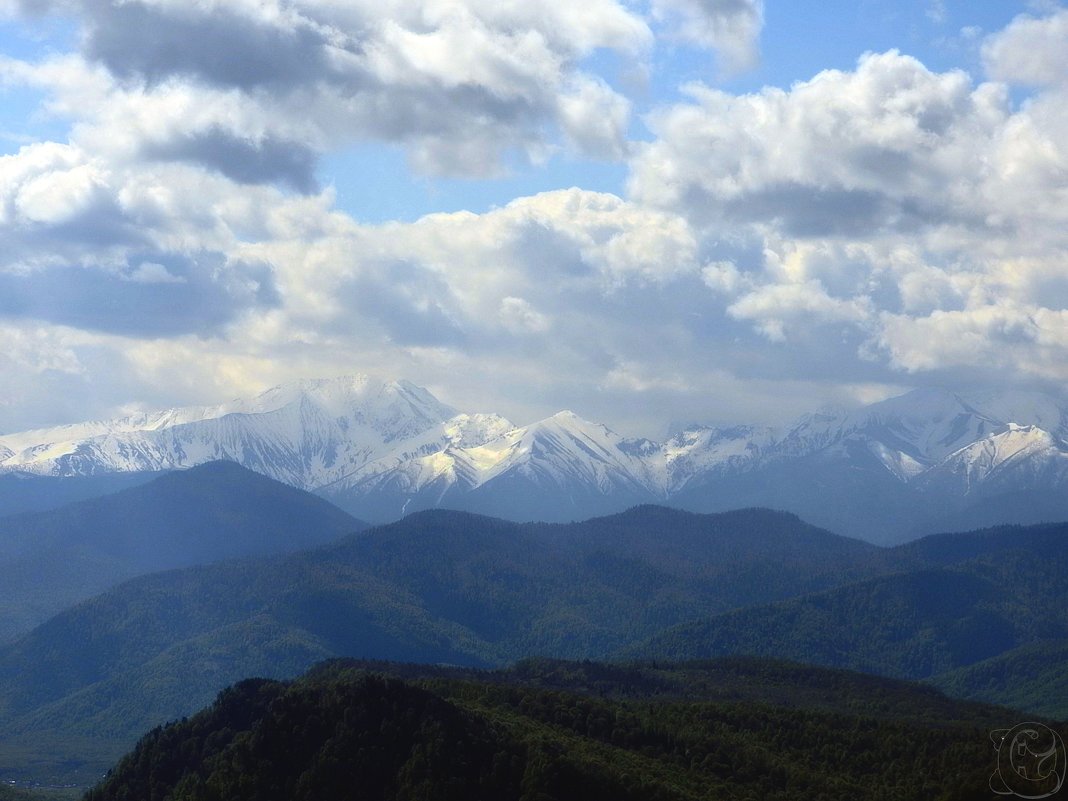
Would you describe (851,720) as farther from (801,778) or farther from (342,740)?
(342,740)

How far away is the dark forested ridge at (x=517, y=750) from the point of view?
14412 cm

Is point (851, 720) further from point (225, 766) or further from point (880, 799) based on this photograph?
point (225, 766)

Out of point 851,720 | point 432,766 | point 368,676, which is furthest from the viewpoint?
point 851,720

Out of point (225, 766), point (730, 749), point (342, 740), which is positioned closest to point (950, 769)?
point (730, 749)

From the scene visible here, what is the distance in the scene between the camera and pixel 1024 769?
144750 mm

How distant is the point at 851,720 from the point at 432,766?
7486 centimetres

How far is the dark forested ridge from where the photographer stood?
144125 mm

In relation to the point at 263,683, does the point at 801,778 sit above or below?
below

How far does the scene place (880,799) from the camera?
157 m

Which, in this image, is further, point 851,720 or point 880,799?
point 851,720

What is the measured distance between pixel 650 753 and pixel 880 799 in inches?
1118

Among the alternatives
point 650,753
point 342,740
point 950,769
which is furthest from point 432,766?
point 950,769

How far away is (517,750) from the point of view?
488 ft

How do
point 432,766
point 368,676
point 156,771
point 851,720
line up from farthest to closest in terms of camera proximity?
point 851,720
point 156,771
point 368,676
point 432,766
